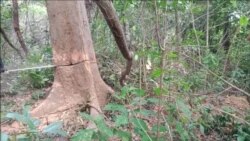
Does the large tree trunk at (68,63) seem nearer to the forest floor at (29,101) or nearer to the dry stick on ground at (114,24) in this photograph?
the forest floor at (29,101)

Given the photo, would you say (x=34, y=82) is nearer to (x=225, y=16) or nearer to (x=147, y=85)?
(x=147, y=85)

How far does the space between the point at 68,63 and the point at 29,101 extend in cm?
80

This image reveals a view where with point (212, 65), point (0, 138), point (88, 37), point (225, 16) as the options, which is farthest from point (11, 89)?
point (225, 16)

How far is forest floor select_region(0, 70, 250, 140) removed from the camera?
2.78 meters

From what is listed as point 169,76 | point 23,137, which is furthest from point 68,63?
point 23,137

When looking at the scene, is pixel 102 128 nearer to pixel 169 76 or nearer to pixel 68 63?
pixel 68 63

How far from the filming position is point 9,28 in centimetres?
683

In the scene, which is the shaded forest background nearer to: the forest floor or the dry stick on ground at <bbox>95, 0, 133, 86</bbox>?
the forest floor

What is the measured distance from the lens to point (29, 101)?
3414mm

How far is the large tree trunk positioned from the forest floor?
19cm

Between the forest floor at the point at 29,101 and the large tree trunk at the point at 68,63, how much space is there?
19 cm

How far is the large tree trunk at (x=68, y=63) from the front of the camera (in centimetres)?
280

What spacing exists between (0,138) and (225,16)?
15.1ft

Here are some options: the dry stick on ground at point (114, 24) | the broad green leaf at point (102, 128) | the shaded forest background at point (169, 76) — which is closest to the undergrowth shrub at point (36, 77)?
the shaded forest background at point (169, 76)
